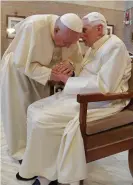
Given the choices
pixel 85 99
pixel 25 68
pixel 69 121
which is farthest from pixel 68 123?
pixel 25 68

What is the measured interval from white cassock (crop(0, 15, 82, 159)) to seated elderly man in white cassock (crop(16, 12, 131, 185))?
243mm

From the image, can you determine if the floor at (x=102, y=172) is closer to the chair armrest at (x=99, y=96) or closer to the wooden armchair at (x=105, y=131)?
the wooden armchair at (x=105, y=131)

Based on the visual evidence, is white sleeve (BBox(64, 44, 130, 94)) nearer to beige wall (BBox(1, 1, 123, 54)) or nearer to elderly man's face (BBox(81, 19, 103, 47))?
elderly man's face (BBox(81, 19, 103, 47))

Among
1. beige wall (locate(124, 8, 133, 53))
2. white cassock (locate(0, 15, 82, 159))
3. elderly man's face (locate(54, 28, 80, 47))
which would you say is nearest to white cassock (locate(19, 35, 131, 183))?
elderly man's face (locate(54, 28, 80, 47))

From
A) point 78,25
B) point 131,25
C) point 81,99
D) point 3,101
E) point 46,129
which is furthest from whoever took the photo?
point 131,25

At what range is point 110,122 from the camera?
66.6 inches

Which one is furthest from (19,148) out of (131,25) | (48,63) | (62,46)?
(131,25)

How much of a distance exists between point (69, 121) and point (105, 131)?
24 centimetres

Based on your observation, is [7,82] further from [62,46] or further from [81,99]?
[81,99]

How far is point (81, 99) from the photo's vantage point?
1.47 meters

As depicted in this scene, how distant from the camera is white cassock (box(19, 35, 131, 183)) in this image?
154 cm

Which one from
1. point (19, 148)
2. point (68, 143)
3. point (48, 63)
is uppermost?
point (48, 63)

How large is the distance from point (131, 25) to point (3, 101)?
3.86 m

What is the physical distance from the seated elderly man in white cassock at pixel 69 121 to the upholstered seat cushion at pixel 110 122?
0.15 ft
